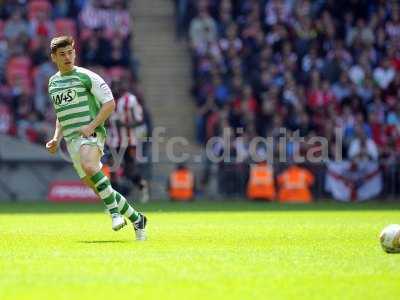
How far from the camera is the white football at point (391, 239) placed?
12.0 m

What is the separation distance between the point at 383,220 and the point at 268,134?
29.3 feet

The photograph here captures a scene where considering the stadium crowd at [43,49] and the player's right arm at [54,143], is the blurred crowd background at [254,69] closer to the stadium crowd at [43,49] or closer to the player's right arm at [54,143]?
the stadium crowd at [43,49]

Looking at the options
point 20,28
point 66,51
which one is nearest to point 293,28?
point 20,28

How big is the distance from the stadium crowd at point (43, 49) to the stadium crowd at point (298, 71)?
2.00 meters

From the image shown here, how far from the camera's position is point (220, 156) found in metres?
27.2

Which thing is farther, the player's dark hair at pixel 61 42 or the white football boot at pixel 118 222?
the player's dark hair at pixel 61 42

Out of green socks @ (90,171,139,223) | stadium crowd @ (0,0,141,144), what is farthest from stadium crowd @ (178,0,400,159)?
green socks @ (90,171,139,223)

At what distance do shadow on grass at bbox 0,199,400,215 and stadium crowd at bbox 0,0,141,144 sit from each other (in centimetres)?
278

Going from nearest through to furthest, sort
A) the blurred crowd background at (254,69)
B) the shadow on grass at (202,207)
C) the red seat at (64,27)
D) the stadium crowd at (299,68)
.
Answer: the shadow on grass at (202,207), the blurred crowd background at (254,69), the stadium crowd at (299,68), the red seat at (64,27)

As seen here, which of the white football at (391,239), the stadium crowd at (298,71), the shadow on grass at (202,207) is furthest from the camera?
the stadium crowd at (298,71)

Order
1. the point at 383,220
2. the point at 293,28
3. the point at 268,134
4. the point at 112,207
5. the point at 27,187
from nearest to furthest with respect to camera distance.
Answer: the point at 112,207, the point at 383,220, the point at 27,187, the point at 268,134, the point at 293,28

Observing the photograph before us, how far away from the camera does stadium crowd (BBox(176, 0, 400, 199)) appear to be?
28.1 metres

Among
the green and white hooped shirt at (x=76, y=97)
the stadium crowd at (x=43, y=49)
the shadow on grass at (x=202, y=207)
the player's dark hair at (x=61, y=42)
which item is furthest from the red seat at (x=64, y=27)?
the player's dark hair at (x=61, y=42)

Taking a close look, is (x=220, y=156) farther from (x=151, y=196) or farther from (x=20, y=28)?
(x=20, y=28)
